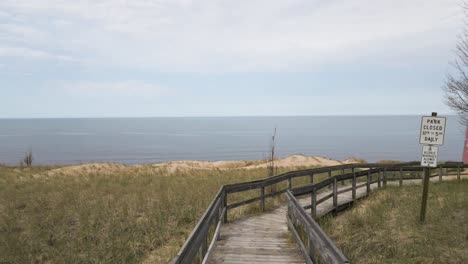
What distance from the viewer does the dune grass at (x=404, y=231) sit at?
8.19 metres

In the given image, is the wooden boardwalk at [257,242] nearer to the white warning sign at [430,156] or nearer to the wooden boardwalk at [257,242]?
the wooden boardwalk at [257,242]

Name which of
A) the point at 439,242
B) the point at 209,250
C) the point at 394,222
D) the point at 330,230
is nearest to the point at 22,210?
the point at 209,250

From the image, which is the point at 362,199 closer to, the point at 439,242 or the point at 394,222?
the point at 394,222

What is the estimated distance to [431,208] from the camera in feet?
42.2

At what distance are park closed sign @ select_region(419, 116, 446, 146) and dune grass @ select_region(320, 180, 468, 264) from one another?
91.6 inches

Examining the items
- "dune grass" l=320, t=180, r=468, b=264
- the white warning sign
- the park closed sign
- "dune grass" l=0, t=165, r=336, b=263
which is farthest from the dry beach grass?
the park closed sign

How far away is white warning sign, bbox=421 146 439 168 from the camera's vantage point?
11.6m

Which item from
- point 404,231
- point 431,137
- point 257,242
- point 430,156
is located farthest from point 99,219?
point 431,137

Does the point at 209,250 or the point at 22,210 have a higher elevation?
the point at 209,250

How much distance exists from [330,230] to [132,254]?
5391mm

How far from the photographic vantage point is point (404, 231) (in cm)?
995

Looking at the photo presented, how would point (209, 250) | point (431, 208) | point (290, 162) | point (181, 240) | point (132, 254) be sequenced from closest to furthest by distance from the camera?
point (209, 250) < point (132, 254) < point (181, 240) < point (431, 208) < point (290, 162)

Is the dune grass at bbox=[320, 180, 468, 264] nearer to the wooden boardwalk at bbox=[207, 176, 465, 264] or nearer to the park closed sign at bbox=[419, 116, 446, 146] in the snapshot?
the wooden boardwalk at bbox=[207, 176, 465, 264]

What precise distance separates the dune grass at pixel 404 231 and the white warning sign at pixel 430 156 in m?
1.64
